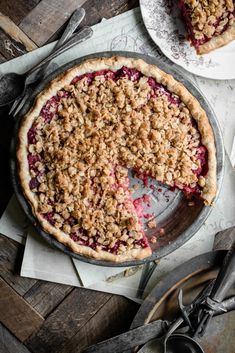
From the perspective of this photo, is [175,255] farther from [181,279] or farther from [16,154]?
[16,154]

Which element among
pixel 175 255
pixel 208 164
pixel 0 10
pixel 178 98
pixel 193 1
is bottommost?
pixel 175 255

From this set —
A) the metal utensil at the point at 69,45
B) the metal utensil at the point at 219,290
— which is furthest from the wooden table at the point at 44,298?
the metal utensil at the point at 219,290

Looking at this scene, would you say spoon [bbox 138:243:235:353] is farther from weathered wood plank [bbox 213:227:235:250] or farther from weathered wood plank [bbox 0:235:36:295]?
weathered wood plank [bbox 0:235:36:295]

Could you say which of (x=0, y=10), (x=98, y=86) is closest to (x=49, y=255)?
(x=98, y=86)

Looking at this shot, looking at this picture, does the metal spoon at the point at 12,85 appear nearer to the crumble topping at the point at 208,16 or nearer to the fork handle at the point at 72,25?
the fork handle at the point at 72,25

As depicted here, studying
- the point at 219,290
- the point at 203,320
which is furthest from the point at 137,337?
the point at 219,290
